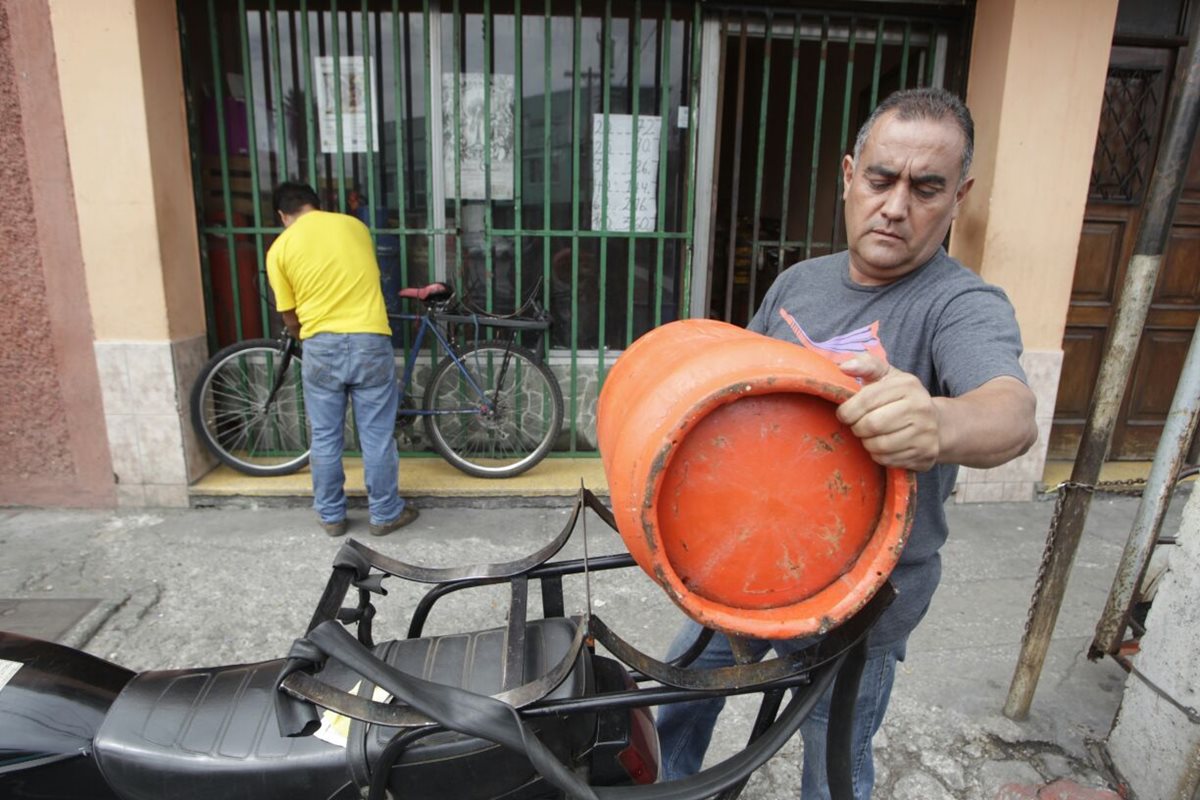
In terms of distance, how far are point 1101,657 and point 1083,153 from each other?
261 centimetres

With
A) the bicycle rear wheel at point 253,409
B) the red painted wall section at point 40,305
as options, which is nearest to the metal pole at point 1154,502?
the bicycle rear wheel at point 253,409

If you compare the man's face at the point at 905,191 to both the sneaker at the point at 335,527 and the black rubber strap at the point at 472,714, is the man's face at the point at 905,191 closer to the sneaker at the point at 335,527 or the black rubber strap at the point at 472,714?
the black rubber strap at the point at 472,714

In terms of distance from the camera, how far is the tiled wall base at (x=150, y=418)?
3.76m

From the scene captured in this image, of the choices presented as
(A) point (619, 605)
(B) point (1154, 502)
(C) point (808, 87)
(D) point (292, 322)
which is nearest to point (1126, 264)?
(B) point (1154, 502)

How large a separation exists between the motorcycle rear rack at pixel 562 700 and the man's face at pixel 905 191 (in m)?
0.61

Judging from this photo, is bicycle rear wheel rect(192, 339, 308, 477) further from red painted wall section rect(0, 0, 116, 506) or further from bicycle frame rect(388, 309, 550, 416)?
bicycle frame rect(388, 309, 550, 416)

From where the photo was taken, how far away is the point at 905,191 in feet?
4.17

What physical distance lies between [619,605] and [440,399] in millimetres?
1793

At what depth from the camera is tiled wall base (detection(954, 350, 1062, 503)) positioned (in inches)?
157

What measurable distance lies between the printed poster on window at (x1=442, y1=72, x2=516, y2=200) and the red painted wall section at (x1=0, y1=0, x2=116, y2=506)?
1.88 m

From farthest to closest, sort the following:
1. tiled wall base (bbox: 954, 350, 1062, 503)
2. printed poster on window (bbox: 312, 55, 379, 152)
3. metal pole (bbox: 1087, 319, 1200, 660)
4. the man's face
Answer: printed poster on window (bbox: 312, 55, 379, 152), tiled wall base (bbox: 954, 350, 1062, 503), metal pole (bbox: 1087, 319, 1200, 660), the man's face

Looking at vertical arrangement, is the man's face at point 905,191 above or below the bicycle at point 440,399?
above

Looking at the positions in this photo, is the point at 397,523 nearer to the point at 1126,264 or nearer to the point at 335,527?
the point at 335,527

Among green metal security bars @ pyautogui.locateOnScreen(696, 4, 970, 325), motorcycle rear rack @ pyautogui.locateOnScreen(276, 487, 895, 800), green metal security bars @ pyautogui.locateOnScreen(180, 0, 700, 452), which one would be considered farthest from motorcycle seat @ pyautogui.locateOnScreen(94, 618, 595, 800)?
green metal security bars @ pyautogui.locateOnScreen(696, 4, 970, 325)
